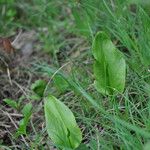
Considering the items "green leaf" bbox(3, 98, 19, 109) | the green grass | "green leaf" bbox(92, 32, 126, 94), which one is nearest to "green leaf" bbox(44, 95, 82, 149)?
the green grass

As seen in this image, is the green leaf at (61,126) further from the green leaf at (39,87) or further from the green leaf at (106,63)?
the green leaf at (39,87)

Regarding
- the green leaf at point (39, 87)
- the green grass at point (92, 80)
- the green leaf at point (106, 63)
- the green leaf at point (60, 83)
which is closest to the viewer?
the green grass at point (92, 80)

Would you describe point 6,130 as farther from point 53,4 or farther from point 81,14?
point 53,4

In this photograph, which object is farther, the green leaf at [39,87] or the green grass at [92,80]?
the green leaf at [39,87]

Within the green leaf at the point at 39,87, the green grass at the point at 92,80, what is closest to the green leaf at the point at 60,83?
the green grass at the point at 92,80

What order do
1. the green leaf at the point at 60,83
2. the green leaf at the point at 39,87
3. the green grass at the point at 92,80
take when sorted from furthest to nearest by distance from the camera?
the green leaf at the point at 39,87 → the green leaf at the point at 60,83 → the green grass at the point at 92,80

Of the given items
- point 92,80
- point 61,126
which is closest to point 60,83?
point 92,80

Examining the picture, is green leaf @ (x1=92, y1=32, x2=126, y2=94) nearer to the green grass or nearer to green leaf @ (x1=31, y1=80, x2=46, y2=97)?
the green grass

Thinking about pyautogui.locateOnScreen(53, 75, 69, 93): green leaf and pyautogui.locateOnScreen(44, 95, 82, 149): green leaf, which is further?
pyautogui.locateOnScreen(53, 75, 69, 93): green leaf
